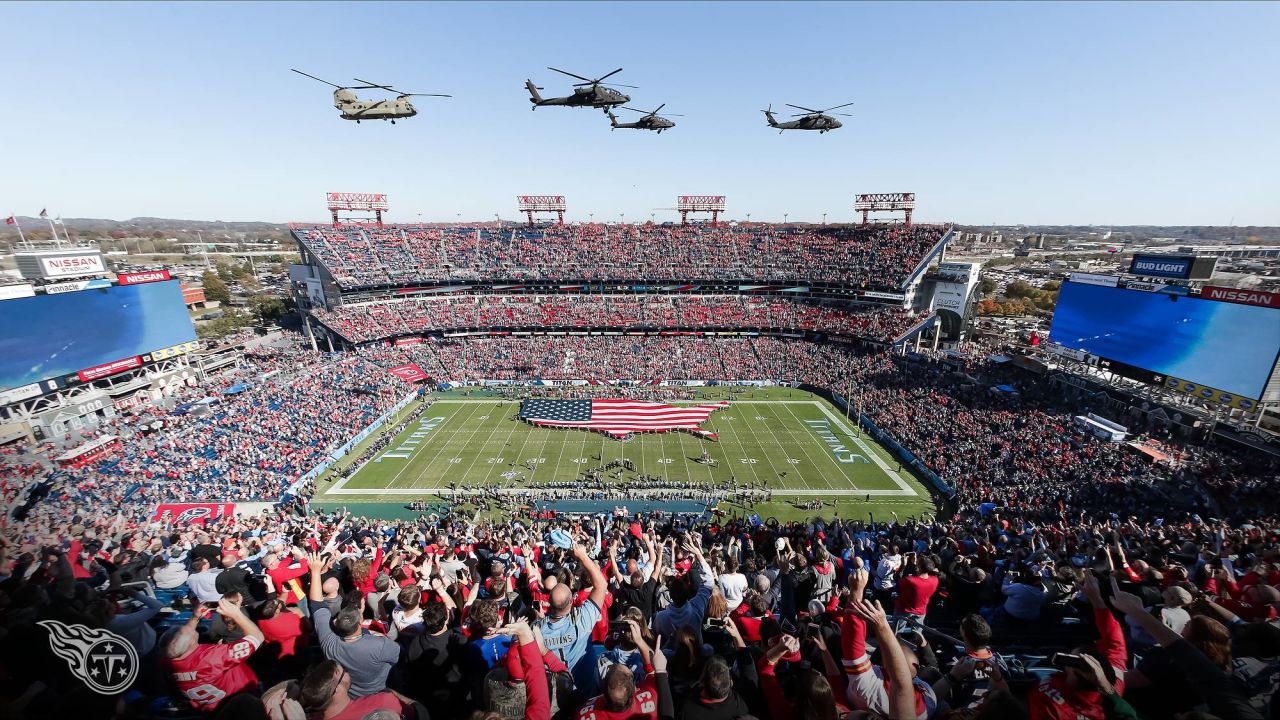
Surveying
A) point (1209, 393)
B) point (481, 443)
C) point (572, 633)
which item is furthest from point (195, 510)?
point (1209, 393)

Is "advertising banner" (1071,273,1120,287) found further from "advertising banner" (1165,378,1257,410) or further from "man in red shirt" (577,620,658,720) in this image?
"man in red shirt" (577,620,658,720)

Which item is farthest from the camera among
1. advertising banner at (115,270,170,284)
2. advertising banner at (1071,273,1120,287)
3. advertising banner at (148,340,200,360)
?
advertising banner at (148,340,200,360)

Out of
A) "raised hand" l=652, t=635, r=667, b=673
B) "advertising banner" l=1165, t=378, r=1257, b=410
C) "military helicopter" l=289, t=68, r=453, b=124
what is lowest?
"advertising banner" l=1165, t=378, r=1257, b=410

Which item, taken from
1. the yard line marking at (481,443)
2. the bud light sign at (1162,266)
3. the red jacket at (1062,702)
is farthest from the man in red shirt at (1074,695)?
the bud light sign at (1162,266)

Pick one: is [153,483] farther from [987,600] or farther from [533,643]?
[987,600]

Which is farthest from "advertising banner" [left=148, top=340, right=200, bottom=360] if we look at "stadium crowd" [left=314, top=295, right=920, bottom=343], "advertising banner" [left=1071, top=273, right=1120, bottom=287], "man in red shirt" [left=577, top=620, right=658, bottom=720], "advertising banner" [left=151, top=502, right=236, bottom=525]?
"advertising banner" [left=1071, top=273, right=1120, bottom=287]

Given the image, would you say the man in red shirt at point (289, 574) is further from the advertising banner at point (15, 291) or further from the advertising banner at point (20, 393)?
the advertising banner at point (15, 291)
